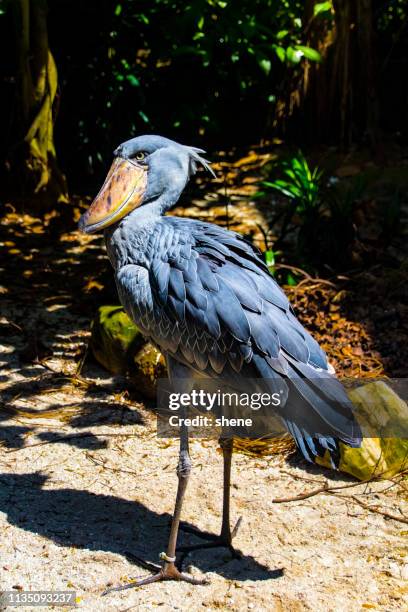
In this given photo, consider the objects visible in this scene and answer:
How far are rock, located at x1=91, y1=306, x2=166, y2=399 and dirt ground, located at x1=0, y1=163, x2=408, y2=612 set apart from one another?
99 millimetres

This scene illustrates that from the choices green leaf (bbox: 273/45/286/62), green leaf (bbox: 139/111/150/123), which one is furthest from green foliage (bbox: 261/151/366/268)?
green leaf (bbox: 139/111/150/123)

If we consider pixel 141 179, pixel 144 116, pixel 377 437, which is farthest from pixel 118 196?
pixel 144 116

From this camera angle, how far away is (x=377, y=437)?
151 inches

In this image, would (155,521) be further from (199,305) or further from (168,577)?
(199,305)

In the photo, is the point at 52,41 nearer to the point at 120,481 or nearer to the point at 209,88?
the point at 209,88

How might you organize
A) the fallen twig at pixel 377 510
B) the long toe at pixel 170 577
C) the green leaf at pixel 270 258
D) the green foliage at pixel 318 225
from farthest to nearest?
the green foliage at pixel 318 225 < the green leaf at pixel 270 258 < the fallen twig at pixel 377 510 < the long toe at pixel 170 577

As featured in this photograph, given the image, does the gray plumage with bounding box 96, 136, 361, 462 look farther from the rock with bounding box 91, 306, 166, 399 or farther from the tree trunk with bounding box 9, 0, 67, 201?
the tree trunk with bounding box 9, 0, 67, 201

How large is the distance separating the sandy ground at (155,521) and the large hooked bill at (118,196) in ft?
3.90

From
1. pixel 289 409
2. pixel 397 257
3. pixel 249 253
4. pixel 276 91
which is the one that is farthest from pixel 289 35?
pixel 289 409

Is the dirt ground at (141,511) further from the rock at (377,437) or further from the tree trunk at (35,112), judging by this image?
the tree trunk at (35,112)

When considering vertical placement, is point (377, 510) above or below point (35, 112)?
below

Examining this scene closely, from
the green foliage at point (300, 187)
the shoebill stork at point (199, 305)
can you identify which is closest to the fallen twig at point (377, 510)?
the shoebill stork at point (199, 305)

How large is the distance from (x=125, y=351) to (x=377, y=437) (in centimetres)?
143

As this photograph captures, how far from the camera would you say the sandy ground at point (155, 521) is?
307 centimetres
